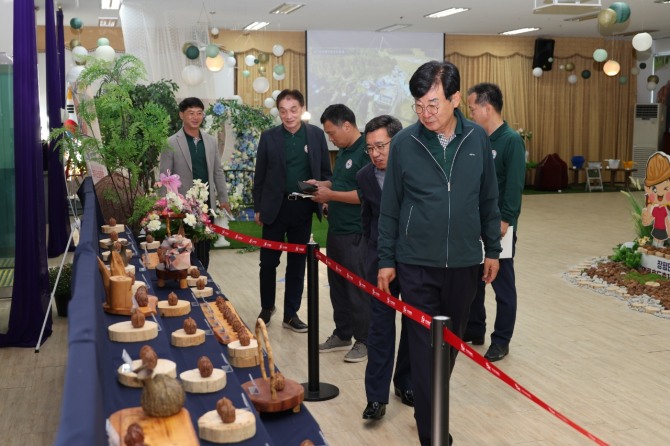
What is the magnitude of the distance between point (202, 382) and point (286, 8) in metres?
12.2

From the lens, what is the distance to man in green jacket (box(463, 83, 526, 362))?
4.79 m

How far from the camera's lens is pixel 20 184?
18.4 ft

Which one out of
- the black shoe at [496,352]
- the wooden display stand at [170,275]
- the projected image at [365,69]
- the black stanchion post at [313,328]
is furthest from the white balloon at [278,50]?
the black stanchion post at [313,328]

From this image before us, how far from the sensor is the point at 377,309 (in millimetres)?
3926

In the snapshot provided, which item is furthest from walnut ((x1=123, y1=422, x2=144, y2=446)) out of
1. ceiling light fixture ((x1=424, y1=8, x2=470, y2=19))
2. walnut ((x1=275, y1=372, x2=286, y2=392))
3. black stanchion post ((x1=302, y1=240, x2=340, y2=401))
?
ceiling light fixture ((x1=424, y1=8, x2=470, y2=19))

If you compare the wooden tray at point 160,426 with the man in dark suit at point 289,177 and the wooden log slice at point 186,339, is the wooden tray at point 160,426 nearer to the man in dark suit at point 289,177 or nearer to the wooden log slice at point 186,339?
the wooden log slice at point 186,339

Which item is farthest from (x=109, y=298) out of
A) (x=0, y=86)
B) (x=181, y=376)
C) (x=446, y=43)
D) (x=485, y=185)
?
(x=446, y=43)

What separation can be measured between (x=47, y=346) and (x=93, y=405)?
4.20 m

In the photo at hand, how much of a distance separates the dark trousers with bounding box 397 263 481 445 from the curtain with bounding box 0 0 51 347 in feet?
10.7

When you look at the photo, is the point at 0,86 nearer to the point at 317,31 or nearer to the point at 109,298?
the point at 109,298

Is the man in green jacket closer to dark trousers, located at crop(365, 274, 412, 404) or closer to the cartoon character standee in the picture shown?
dark trousers, located at crop(365, 274, 412, 404)

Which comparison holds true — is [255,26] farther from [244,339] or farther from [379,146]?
[244,339]

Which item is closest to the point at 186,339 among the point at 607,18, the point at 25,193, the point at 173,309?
the point at 173,309

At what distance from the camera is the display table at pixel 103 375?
162 centimetres
